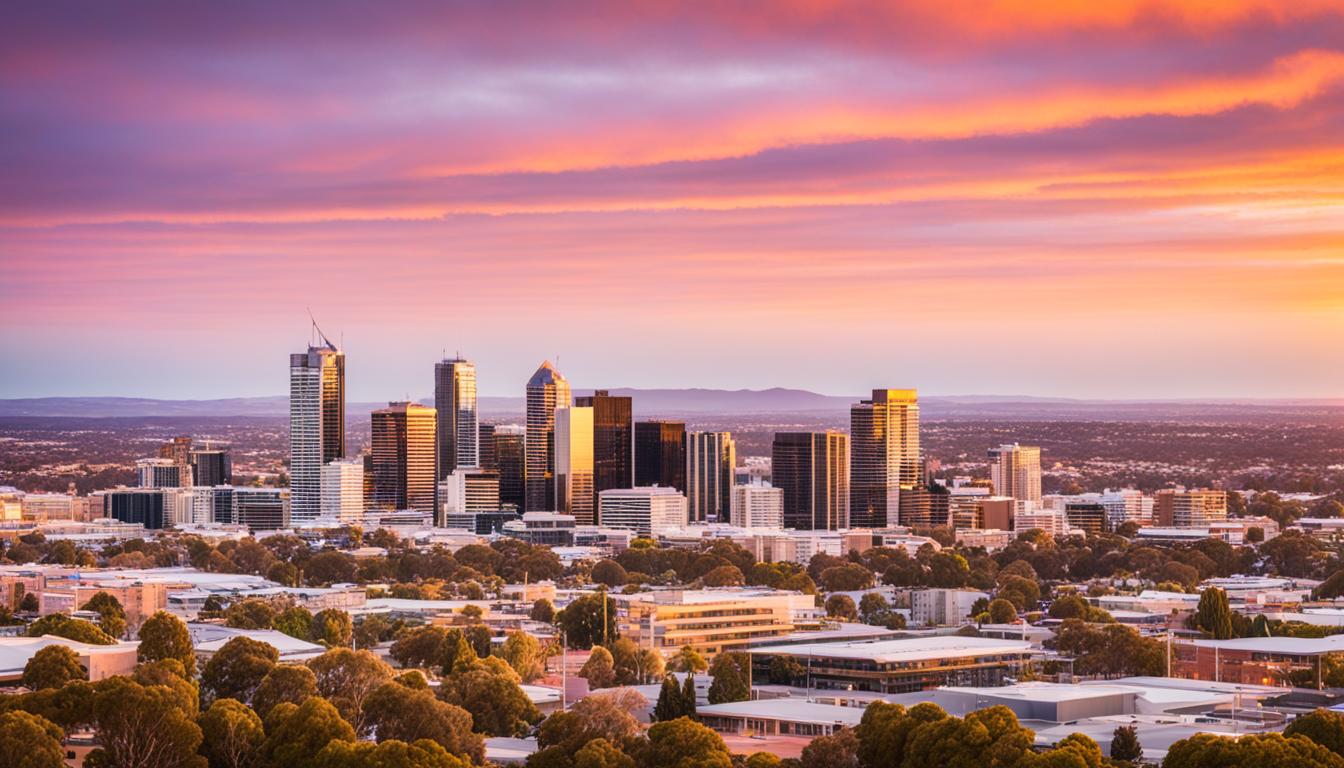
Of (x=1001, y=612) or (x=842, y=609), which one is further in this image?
(x=842, y=609)

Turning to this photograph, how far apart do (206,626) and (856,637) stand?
25181mm

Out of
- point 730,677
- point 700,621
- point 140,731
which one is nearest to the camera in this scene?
point 140,731

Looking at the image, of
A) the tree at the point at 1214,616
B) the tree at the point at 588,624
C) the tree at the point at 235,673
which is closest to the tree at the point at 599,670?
the tree at the point at 588,624

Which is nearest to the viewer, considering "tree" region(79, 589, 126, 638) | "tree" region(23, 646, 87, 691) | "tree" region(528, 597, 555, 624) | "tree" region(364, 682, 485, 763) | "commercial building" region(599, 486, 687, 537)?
"tree" region(364, 682, 485, 763)

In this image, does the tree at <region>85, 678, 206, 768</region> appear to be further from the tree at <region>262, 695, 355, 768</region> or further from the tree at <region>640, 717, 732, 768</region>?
the tree at <region>640, 717, 732, 768</region>

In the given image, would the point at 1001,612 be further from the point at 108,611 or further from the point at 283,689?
the point at 283,689

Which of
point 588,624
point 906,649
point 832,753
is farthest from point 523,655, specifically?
point 832,753

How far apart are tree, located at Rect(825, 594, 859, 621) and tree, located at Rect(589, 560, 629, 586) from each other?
21.0m


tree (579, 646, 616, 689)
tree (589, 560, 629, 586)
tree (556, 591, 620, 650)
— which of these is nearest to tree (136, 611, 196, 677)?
tree (579, 646, 616, 689)

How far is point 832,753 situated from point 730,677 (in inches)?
880

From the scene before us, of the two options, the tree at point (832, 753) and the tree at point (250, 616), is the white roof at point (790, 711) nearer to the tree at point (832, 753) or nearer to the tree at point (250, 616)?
the tree at point (832, 753)

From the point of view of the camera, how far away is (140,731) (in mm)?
53719

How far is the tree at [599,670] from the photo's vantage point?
79.9 metres

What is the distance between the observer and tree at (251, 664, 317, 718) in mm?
61750
